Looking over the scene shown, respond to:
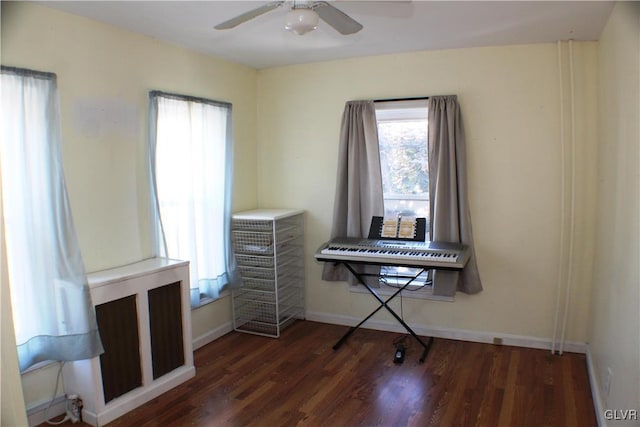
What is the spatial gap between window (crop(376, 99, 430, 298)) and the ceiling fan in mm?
1587

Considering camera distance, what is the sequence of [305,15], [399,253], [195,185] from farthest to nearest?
[195,185], [399,253], [305,15]

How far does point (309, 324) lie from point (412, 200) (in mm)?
1446

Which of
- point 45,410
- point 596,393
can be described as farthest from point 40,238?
point 596,393

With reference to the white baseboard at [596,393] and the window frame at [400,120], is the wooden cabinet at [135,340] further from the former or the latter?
the white baseboard at [596,393]

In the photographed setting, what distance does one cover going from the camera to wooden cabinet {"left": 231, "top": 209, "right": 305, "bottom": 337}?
3734 millimetres

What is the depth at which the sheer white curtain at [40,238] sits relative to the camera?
2305mm

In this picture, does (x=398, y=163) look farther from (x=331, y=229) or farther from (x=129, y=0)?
(x=129, y=0)

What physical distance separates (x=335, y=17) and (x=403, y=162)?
5.96ft

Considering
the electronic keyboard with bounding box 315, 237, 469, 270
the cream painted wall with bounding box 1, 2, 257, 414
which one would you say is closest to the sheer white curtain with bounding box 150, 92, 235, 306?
the cream painted wall with bounding box 1, 2, 257, 414

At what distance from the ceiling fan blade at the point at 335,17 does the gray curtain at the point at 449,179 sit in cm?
141

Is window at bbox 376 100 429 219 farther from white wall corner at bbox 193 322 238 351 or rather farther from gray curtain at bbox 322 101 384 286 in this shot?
white wall corner at bbox 193 322 238 351

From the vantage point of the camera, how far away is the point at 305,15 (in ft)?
6.54

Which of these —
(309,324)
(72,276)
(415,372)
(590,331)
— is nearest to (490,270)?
(590,331)

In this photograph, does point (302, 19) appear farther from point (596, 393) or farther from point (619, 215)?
point (596, 393)
